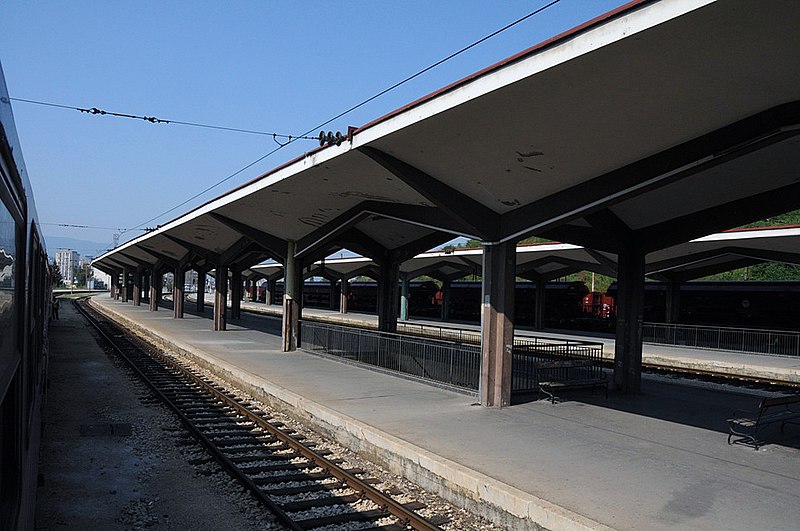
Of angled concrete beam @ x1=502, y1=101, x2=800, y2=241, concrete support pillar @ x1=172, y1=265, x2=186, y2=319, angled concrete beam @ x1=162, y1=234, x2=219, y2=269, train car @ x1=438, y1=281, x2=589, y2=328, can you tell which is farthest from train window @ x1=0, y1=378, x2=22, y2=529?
concrete support pillar @ x1=172, y1=265, x2=186, y2=319

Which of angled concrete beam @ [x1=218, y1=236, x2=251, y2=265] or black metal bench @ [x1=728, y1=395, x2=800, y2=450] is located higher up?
angled concrete beam @ [x1=218, y1=236, x2=251, y2=265]

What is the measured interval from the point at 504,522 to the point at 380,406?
16.6ft

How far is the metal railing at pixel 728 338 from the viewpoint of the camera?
80.6 feet

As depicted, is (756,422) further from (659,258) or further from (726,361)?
(659,258)

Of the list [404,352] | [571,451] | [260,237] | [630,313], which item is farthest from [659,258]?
[571,451]

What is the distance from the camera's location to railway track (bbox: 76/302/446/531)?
273 inches

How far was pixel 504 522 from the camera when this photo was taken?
668 centimetres

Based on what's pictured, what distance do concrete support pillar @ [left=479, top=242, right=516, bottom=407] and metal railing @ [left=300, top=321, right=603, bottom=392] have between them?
4.02 feet

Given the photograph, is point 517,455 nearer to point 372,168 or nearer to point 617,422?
point 617,422

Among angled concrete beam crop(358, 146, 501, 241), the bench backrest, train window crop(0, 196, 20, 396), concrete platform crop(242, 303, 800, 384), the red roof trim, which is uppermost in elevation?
the red roof trim

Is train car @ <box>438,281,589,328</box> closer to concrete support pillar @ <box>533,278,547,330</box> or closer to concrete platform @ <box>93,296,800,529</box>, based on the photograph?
concrete support pillar @ <box>533,278,547,330</box>

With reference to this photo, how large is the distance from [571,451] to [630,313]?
6024 mm

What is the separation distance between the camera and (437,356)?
14781mm

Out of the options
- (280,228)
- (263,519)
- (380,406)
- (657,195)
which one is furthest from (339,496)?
(280,228)
